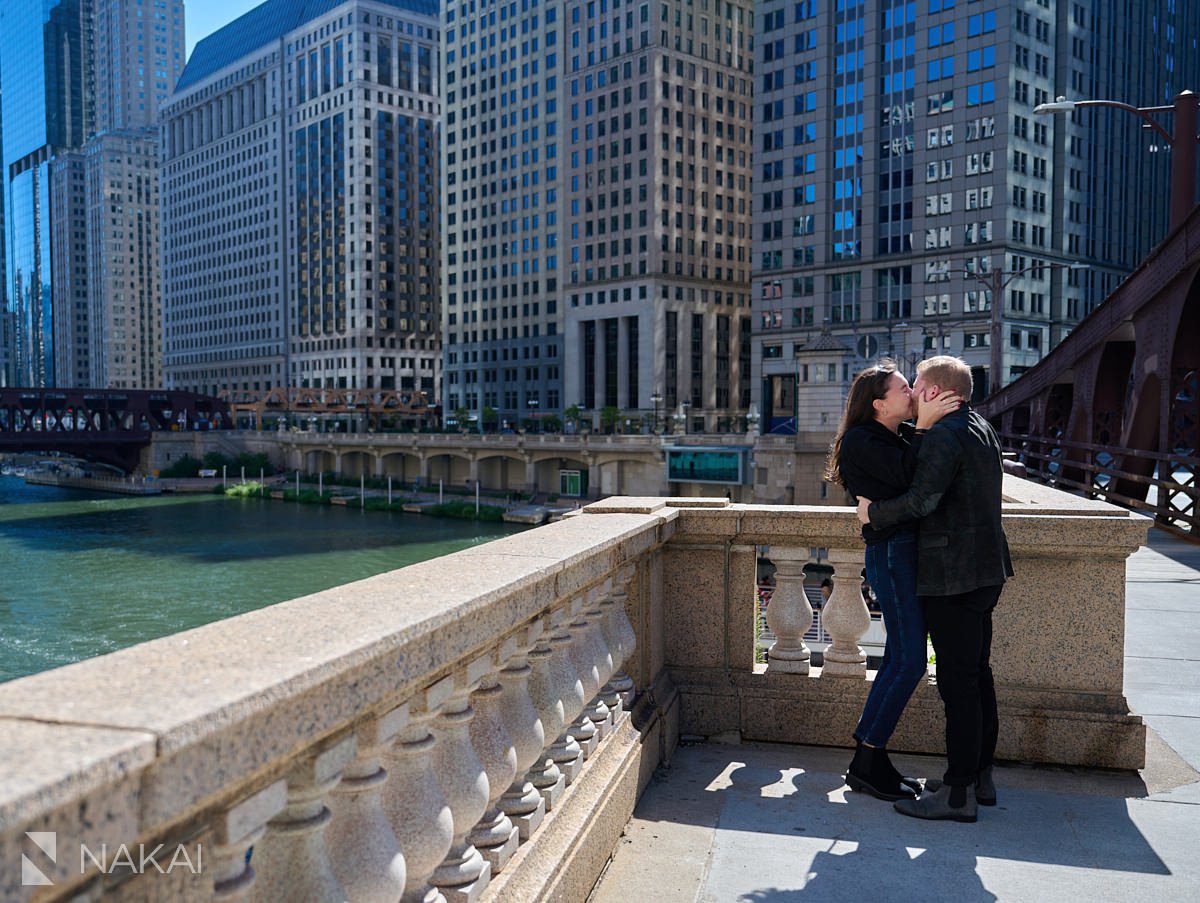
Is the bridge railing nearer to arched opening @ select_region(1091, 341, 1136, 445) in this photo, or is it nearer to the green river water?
arched opening @ select_region(1091, 341, 1136, 445)

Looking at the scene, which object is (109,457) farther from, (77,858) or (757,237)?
(77,858)

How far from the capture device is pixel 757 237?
96938 millimetres

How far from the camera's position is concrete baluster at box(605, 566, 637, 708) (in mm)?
5336

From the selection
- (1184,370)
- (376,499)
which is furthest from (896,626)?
(376,499)

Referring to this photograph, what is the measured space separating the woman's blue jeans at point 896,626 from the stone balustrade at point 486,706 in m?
0.80

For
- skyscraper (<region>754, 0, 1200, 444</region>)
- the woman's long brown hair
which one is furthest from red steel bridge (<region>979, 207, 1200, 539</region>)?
skyscraper (<region>754, 0, 1200, 444</region>)

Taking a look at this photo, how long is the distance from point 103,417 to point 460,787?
131 m

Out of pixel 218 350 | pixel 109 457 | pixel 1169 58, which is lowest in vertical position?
pixel 109 457

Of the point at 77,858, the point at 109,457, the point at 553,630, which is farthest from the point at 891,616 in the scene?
the point at 109,457

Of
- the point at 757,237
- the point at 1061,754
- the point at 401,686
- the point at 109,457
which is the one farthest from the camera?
the point at 109,457

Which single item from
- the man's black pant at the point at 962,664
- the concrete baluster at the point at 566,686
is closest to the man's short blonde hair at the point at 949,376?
the man's black pant at the point at 962,664

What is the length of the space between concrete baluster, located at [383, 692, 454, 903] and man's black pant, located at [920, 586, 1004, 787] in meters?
2.97

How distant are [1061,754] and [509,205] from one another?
128968mm

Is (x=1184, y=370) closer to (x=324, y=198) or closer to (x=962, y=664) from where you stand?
(x=962, y=664)
